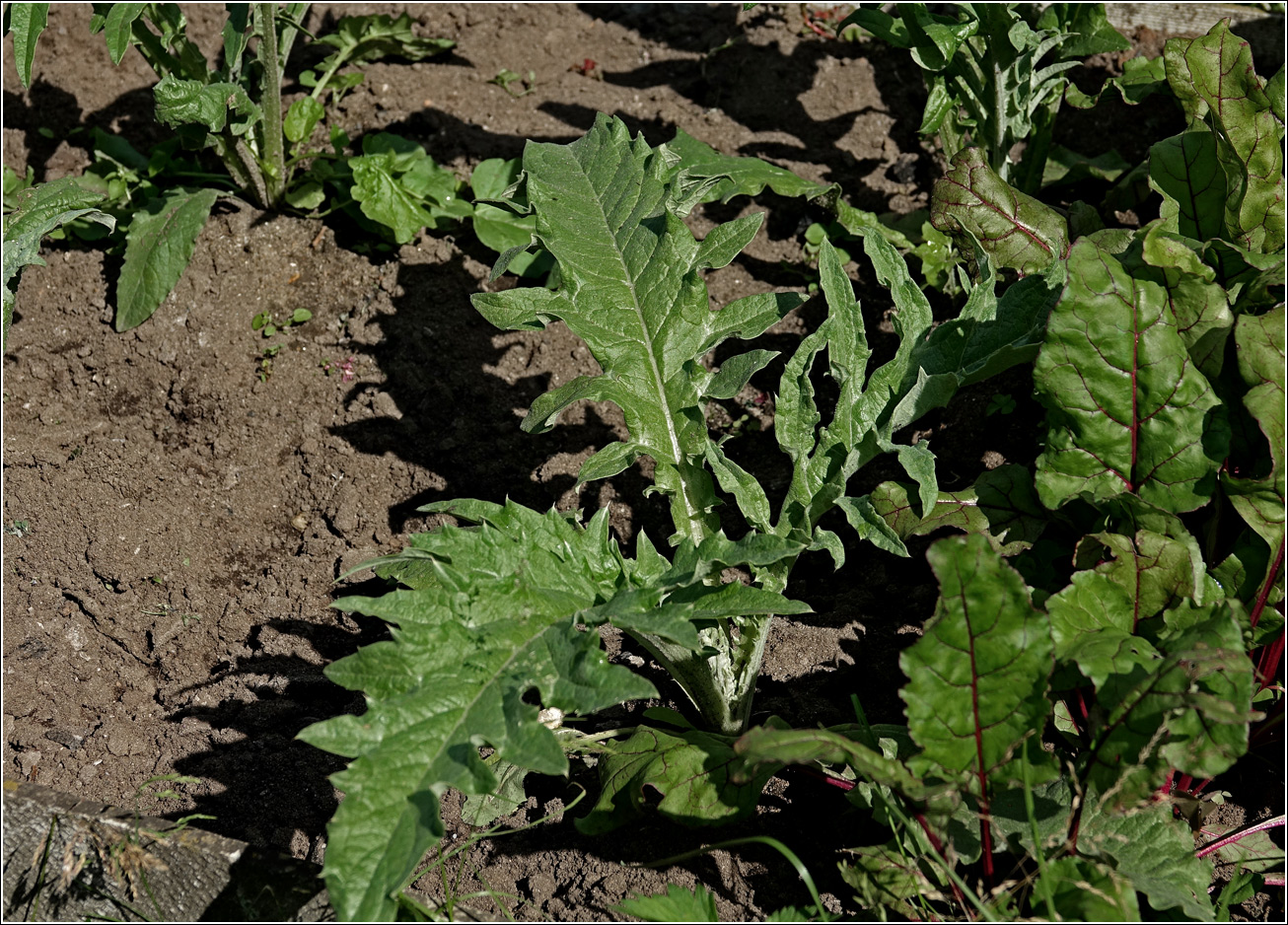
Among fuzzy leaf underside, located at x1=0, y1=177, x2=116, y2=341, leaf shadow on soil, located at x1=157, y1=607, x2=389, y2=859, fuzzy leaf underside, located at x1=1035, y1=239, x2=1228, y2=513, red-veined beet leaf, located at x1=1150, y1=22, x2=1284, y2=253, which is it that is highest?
red-veined beet leaf, located at x1=1150, y1=22, x2=1284, y2=253

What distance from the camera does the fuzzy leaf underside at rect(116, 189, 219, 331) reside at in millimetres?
3129

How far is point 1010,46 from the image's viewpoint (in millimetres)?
2828

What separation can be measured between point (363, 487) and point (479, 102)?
1.58 m

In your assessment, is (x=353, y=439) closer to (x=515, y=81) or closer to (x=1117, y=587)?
(x=515, y=81)

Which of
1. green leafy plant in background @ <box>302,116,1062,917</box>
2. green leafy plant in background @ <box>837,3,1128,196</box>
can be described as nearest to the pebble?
green leafy plant in background @ <box>302,116,1062,917</box>

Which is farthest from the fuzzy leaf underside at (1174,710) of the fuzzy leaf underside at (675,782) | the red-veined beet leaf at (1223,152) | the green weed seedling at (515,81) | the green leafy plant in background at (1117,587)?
the green weed seedling at (515,81)

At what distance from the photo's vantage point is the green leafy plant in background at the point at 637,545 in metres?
1.64

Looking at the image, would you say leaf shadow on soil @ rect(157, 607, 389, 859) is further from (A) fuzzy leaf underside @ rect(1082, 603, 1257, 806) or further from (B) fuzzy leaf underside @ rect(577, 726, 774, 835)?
(A) fuzzy leaf underside @ rect(1082, 603, 1257, 806)

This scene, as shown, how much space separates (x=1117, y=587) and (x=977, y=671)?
39 centimetres

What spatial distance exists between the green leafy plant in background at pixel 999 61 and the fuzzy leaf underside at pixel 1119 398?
0.96m

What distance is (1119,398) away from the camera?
6.64 ft

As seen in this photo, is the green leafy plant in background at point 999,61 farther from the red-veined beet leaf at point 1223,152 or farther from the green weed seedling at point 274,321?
the green weed seedling at point 274,321

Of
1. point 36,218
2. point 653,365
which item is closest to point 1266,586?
point 653,365

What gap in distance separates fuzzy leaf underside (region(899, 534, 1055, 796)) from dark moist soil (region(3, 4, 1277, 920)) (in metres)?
0.41
